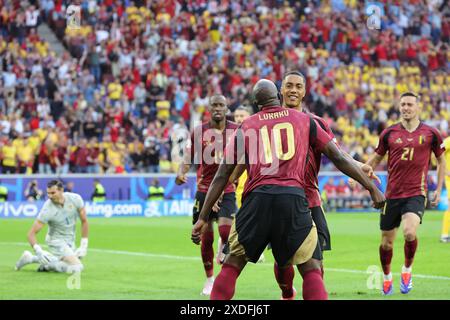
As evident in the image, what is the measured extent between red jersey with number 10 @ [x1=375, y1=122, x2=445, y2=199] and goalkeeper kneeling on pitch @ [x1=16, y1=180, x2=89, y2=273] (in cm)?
520

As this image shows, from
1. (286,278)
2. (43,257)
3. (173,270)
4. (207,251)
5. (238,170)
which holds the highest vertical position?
(238,170)

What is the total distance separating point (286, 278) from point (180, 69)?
92.1 feet

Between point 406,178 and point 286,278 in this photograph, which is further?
point 406,178

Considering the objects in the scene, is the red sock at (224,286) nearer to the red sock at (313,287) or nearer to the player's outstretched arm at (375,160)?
the red sock at (313,287)

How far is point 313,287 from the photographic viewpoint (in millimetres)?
8273

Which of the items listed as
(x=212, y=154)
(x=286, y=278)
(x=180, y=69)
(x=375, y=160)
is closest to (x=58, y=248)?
(x=212, y=154)

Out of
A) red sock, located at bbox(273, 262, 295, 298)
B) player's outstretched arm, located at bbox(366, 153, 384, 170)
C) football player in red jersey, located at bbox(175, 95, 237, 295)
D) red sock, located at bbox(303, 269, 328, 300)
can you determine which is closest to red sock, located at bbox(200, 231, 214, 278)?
football player in red jersey, located at bbox(175, 95, 237, 295)

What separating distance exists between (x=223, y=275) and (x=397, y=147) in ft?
18.1

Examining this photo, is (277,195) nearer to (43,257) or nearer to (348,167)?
(348,167)

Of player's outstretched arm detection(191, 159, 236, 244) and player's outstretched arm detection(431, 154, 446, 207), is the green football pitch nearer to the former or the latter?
player's outstretched arm detection(431, 154, 446, 207)

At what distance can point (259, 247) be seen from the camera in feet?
27.5

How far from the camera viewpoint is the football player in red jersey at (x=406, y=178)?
1262 centimetres

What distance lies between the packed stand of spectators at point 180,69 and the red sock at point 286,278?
71.2ft
